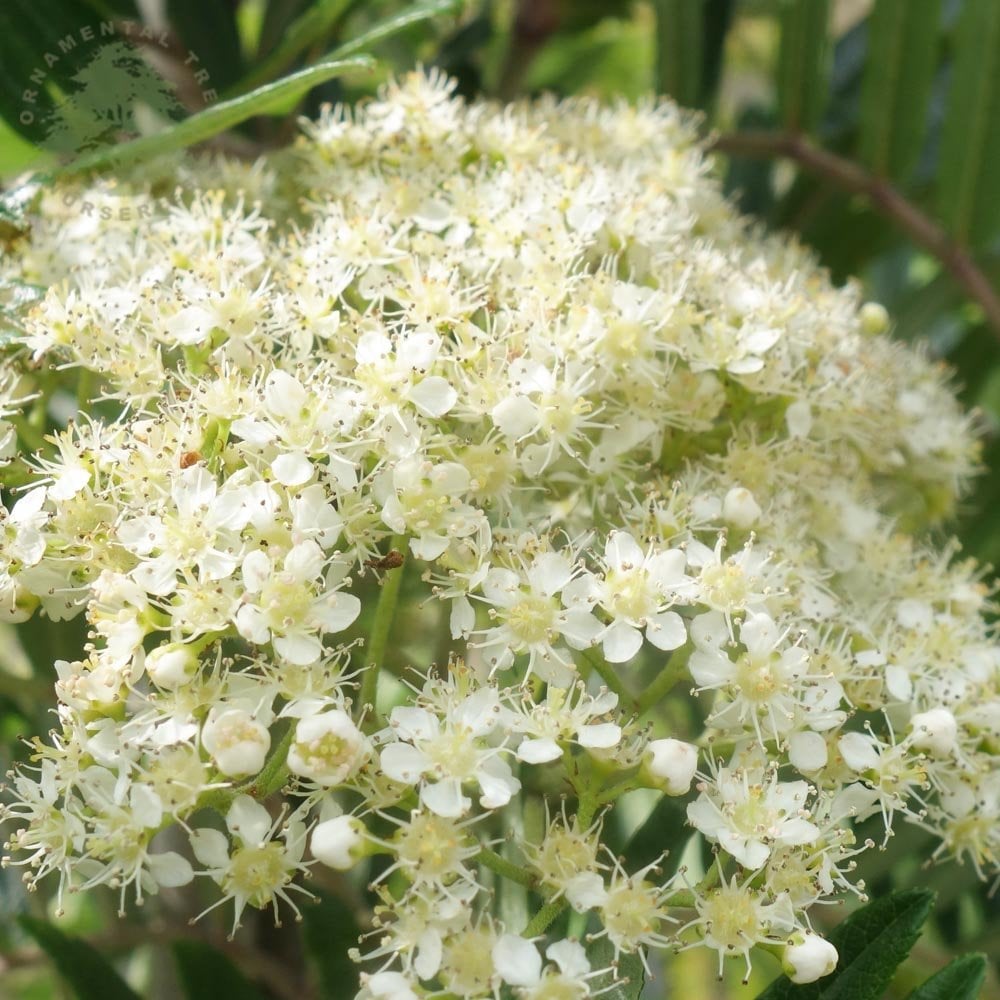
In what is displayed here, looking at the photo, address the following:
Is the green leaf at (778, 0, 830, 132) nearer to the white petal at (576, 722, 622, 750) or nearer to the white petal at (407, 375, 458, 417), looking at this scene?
the white petal at (407, 375, 458, 417)

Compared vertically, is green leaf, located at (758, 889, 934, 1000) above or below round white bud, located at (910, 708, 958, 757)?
below

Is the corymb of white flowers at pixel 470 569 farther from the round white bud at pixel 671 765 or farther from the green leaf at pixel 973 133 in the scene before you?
the green leaf at pixel 973 133

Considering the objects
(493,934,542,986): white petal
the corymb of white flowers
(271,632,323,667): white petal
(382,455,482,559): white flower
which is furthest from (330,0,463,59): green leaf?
(493,934,542,986): white petal

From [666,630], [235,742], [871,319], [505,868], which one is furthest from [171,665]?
[871,319]

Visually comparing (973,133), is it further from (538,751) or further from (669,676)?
(538,751)

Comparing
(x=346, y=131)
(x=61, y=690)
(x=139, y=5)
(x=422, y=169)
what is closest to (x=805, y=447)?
(x=422, y=169)

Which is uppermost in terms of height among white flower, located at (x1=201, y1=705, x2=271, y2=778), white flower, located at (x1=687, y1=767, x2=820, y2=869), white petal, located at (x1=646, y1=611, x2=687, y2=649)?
white flower, located at (x1=201, y1=705, x2=271, y2=778)

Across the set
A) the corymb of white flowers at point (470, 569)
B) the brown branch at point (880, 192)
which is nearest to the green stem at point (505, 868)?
the corymb of white flowers at point (470, 569)

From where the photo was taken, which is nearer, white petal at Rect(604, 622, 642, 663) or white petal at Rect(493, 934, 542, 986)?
white petal at Rect(493, 934, 542, 986)
